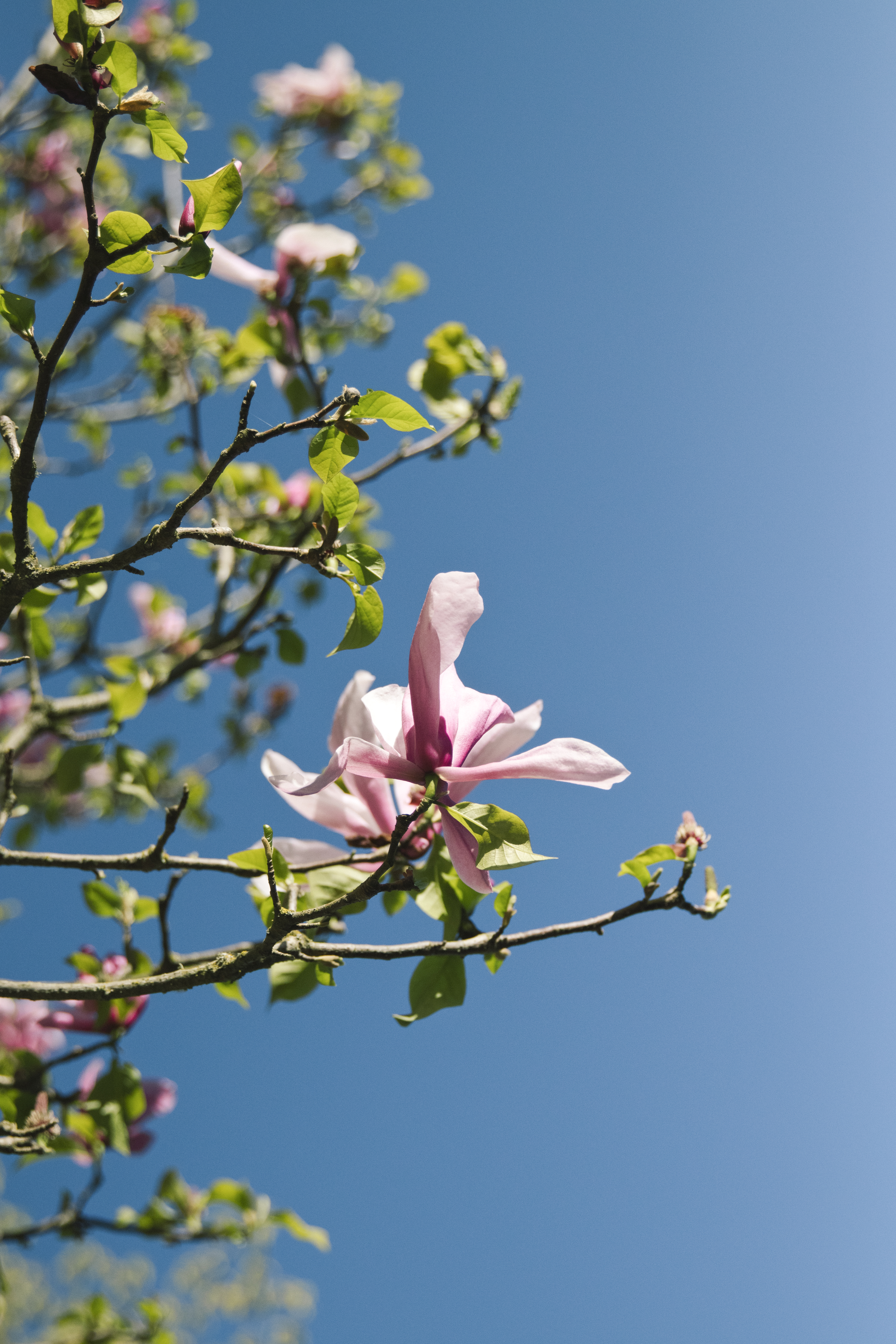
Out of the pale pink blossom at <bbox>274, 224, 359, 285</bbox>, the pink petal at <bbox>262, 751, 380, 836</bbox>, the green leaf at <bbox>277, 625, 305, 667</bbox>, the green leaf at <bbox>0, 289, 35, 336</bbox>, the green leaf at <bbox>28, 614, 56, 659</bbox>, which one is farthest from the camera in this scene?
the green leaf at <bbox>277, 625, 305, 667</bbox>

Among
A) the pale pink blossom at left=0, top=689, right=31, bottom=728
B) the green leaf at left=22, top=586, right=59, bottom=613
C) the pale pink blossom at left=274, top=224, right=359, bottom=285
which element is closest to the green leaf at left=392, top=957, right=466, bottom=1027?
the green leaf at left=22, top=586, right=59, bottom=613

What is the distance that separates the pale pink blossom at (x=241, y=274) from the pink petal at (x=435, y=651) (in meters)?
1.07

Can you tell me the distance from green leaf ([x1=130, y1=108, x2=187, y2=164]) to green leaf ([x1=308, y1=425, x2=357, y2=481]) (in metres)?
0.31

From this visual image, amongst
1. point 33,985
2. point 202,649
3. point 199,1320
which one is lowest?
point 199,1320

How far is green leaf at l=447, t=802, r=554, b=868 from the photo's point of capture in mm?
933

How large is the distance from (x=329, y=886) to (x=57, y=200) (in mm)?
4156

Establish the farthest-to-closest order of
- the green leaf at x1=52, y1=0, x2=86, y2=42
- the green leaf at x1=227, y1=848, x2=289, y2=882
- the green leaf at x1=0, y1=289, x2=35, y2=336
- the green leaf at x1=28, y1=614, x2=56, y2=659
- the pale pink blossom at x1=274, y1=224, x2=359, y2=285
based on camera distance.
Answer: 1. the pale pink blossom at x1=274, y1=224, x2=359, y2=285
2. the green leaf at x1=28, y1=614, x2=56, y2=659
3. the green leaf at x1=227, y1=848, x2=289, y2=882
4. the green leaf at x1=0, y1=289, x2=35, y2=336
5. the green leaf at x1=52, y1=0, x2=86, y2=42

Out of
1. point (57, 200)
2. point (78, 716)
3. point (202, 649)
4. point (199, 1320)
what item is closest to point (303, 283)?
point (202, 649)

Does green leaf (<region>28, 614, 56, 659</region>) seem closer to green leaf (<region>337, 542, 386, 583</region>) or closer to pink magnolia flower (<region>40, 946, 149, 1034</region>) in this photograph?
pink magnolia flower (<region>40, 946, 149, 1034</region>)

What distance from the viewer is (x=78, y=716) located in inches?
82.1

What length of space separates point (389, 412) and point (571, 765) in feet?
1.44

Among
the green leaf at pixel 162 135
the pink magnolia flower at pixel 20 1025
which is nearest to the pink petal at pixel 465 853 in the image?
the green leaf at pixel 162 135

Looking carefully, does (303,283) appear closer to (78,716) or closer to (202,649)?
(202,649)

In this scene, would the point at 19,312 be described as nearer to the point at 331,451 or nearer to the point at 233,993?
the point at 331,451
